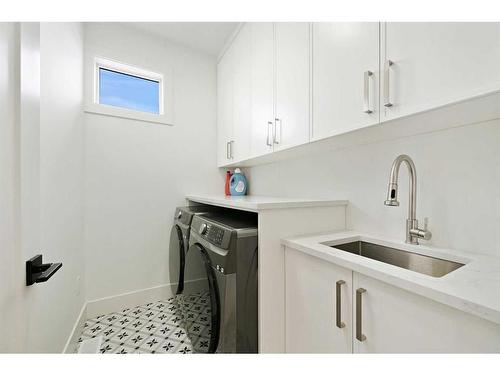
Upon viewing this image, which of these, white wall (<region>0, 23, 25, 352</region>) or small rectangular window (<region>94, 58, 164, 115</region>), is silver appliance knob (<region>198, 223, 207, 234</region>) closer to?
white wall (<region>0, 23, 25, 352</region>)

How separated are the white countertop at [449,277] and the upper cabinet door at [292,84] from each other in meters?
0.68

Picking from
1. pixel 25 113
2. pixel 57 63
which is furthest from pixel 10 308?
pixel 57 63

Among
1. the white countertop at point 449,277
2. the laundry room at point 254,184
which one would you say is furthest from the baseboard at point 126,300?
the white countertop at point 449,277

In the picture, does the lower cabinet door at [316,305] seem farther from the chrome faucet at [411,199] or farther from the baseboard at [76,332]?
the baseboard at [76,332]

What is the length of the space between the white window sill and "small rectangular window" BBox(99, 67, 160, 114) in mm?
56

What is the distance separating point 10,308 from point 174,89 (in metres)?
2.20

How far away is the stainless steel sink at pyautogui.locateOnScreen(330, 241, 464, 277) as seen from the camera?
3.27 feet

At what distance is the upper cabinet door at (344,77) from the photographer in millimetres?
950

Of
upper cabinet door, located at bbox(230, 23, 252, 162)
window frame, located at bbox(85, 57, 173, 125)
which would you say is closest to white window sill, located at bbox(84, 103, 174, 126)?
window frame, located at bbox(85, 57, 173, 125)

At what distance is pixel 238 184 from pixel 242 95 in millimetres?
884

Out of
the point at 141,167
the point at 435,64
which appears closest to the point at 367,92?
the point at 435,64

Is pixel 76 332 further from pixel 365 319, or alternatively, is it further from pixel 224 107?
pixel 224 107

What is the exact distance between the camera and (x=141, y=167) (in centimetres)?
217
